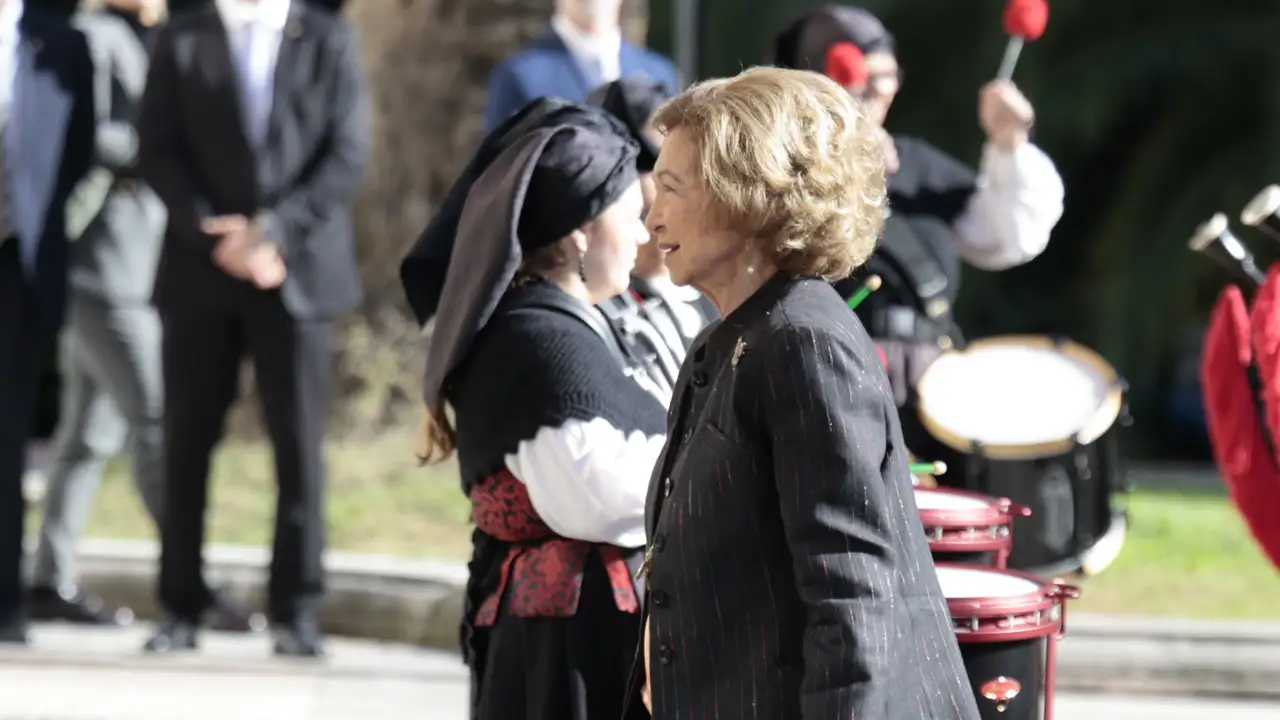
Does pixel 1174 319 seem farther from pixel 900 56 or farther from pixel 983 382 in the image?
pixel 983 382

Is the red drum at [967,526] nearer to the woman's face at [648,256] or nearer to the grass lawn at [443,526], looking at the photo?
the woman's face at [648,256]

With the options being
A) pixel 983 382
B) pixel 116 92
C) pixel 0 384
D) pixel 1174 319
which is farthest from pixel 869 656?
pixel 1174 319

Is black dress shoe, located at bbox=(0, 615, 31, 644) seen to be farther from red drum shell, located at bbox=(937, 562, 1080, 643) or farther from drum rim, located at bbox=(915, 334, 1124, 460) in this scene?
red drum shell, located at bbox=(937, 562, 1080, 643)

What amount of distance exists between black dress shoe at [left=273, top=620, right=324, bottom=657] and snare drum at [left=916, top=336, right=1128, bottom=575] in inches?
84.4

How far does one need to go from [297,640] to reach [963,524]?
10.5 ft

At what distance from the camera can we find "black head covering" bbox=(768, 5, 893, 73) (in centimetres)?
549

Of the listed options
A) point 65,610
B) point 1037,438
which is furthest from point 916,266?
point 65,610

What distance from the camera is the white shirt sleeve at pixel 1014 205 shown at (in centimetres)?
551

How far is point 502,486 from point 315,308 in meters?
2.88

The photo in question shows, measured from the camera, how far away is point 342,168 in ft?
21.6

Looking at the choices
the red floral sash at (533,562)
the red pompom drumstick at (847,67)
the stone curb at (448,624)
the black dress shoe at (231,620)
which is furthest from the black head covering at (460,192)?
the black dress shoe at (231,620)

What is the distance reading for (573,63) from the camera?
22.5 ft

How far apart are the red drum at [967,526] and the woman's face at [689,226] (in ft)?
3.12

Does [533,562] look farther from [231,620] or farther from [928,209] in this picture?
[231,620]
